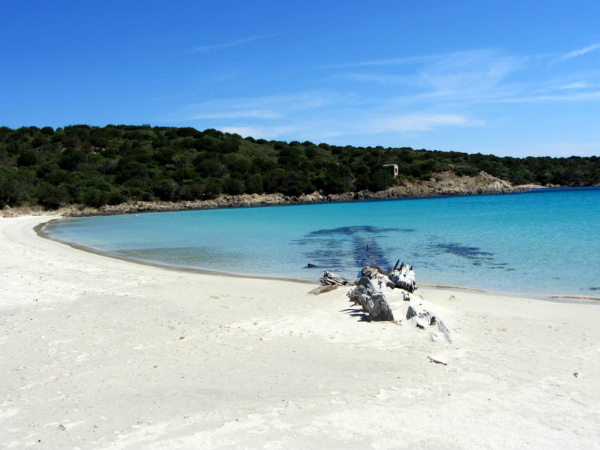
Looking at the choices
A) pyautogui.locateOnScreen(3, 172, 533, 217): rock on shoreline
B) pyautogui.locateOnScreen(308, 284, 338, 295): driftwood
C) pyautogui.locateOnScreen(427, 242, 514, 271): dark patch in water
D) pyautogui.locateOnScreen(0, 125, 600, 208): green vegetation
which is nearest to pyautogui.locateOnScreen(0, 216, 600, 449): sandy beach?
pyautogui.locateOnScreen(308, 284, 338, 295): driftwood

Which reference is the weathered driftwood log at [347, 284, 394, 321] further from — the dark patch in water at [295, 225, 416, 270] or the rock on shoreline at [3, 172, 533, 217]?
the rock on shoreline at [3, 172, 533, 217]

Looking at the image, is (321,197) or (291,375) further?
(321,197)

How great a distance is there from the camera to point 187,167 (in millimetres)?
58531

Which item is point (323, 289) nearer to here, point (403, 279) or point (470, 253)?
point (403, 279)

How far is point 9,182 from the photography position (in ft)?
129

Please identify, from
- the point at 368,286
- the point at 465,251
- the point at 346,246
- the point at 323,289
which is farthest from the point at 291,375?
the point at 346,246

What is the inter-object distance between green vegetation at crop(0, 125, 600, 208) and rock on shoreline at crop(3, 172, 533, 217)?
38.5 inches

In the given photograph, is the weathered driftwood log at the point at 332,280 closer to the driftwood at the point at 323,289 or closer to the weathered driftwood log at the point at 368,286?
the driftwood at the point at 323,289

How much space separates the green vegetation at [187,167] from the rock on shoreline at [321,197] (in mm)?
979

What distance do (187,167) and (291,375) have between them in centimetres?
5611

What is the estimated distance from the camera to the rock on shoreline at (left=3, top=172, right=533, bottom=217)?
142 ft

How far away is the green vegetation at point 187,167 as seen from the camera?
47.6 metres

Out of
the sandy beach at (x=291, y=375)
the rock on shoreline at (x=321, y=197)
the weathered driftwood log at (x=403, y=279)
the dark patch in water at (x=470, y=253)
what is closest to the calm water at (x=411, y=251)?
the dark patch in water at (x=470, y=253)

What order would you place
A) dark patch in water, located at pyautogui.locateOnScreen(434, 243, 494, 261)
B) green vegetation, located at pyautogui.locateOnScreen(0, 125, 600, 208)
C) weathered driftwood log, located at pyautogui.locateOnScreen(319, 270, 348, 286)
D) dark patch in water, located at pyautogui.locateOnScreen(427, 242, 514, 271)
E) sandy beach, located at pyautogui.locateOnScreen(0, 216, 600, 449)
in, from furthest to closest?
green vegetation, located at pyautogui.locateOnScreen(0, 125, 600, 208) → dark patch in water, located at pyautogui.locateOnScreen(434, 243, 494, 261) → dark patch in water, located at pyautogui.locateOnScreen(427, 242, 514, 271) → weathered driftwood log, located at pyautogui.locateOnScreen(319, 270, 348, 286) → sandy beach, located at pyautogui.locateOnScreen(0, 216, 600, 449)
